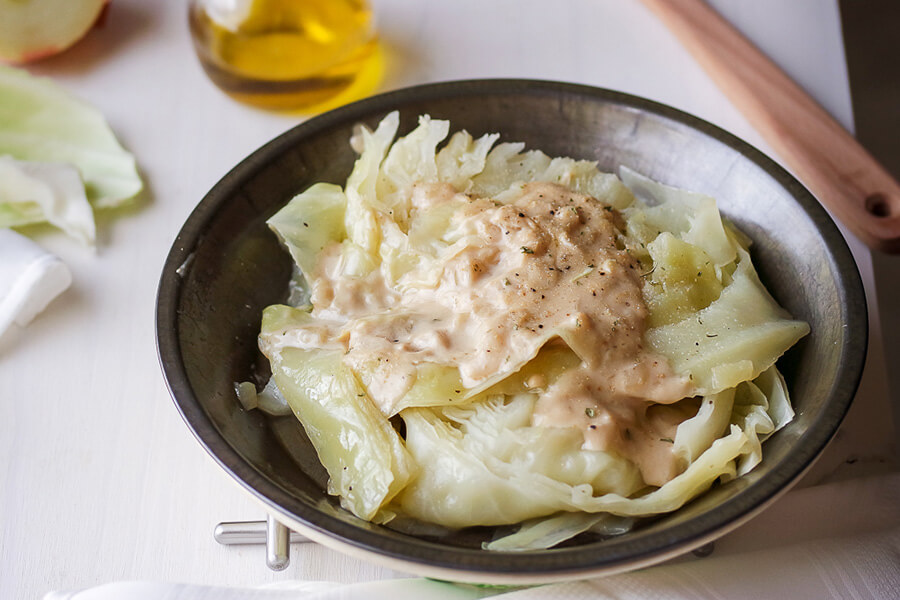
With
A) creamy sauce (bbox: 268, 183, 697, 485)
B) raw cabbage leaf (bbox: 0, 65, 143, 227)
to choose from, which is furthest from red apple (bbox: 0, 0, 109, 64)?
creamy sauce (bbox: 268, 183, 697, 485)

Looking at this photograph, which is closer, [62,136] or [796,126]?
[796,126]

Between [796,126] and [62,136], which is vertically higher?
[796,126]

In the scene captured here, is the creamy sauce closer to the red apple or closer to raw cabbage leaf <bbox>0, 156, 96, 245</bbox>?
raw cabbage leaf <bbox>0, 156, 96, 245</bbox>

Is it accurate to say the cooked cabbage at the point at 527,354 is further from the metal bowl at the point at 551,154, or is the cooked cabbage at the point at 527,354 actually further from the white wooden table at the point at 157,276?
the white wooden table at the point at 157,276

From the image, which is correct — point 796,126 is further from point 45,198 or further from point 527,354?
point 45,198

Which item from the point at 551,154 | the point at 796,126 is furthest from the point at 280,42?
the point at 796,126
